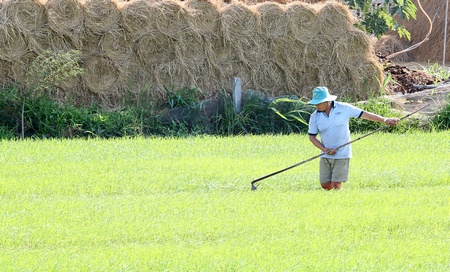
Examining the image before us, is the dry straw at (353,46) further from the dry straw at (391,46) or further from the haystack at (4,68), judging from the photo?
the dry straw at (391,46)

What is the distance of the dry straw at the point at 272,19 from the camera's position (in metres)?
16.5

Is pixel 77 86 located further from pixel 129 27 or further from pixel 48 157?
pixel 48 157

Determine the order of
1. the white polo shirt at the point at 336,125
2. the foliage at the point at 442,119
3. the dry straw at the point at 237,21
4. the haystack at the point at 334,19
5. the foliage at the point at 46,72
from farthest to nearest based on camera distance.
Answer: the haystack at the point at 334,19 → the dry straw at the point at 237,21 → the foliage at the point at 442,119 → the foliage at the point at 46,72 → the white polo shirt at the point at 336,125

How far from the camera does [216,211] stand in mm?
7801

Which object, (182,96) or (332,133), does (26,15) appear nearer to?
(182,96)

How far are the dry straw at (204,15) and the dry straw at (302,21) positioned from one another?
139 centimetres

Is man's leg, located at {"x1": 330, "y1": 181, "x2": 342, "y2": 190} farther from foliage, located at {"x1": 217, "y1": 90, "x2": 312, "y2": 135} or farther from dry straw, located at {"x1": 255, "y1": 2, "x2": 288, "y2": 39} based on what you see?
dry straw, located at {"x1": 255, "y1": 2, "x2": 288, "y2": 39}

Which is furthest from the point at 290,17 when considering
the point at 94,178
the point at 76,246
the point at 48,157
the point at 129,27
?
the point at 76,246

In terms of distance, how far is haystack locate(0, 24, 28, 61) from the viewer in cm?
1500

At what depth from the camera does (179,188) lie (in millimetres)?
9250

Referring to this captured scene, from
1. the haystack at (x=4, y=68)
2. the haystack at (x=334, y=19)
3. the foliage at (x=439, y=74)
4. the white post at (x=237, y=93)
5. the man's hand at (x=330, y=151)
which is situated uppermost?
the haystack at (x=334, y=19)

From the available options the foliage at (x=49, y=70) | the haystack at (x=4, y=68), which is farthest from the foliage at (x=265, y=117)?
the haystack at (x=4, y=68)

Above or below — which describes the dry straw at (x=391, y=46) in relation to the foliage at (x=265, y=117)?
below

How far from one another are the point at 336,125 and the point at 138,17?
7264mm
